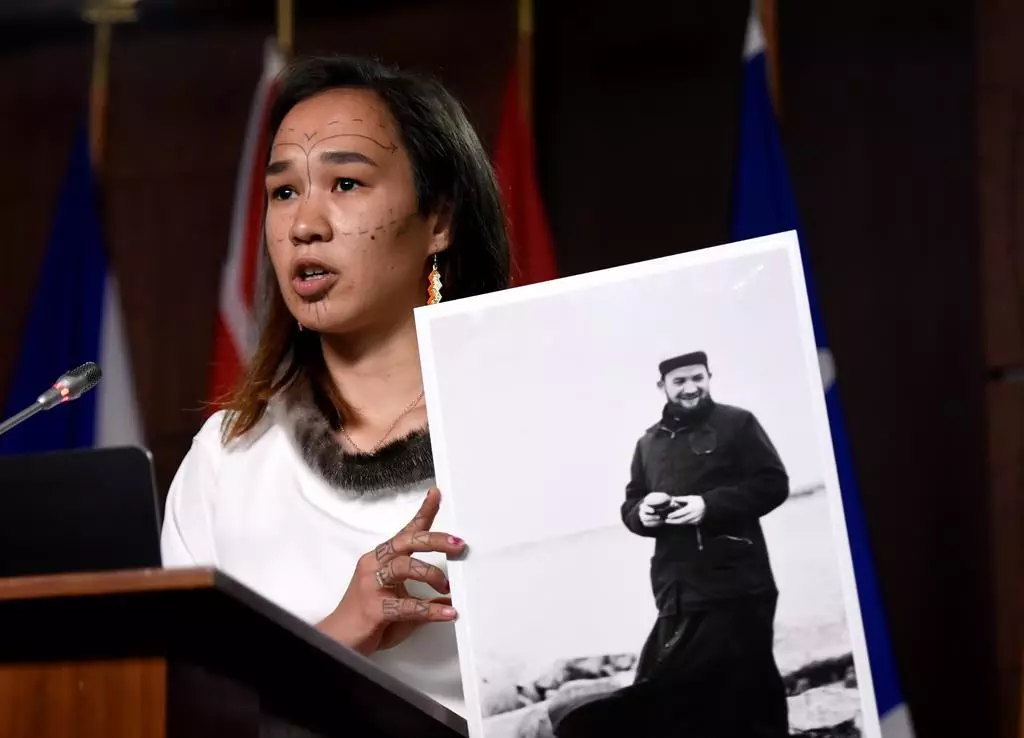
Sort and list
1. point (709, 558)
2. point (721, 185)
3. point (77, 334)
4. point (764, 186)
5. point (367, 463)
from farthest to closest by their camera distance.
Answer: point (77, 334) → point (721, 185) → point (764, 186) → point (367, 463) → point (709, 558)

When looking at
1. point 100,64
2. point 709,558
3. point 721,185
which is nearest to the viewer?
point 709,558

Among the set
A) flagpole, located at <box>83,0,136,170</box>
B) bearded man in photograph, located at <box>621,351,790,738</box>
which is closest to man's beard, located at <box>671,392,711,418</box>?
bearded man in photograph, located at <box>621,351,790,738</box>

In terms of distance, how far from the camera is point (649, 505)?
120cm

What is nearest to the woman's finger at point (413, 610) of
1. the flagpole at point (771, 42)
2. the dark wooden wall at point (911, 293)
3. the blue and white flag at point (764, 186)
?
the blue and white flag at point (764, 186)

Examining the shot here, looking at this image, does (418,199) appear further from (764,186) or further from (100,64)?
(100,64)

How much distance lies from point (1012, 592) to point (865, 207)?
0.94 metres

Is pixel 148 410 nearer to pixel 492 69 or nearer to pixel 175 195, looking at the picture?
pixel 175 195

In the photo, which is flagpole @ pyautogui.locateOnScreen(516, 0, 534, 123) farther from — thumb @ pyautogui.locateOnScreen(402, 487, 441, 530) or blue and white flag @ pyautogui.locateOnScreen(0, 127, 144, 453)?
thumb @ pyautogui.locateOnScreen(402, 487, 441, 530)

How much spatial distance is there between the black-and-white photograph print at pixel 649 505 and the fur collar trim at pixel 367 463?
0.34 metres

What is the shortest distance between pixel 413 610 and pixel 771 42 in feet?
7.06

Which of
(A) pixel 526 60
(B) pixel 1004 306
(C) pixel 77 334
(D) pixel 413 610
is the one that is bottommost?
(D) pixel 413 610

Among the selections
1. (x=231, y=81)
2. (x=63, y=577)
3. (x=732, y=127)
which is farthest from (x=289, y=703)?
(x=231, y=81)

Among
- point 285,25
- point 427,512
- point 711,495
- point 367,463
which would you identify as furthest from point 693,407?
point 285,25

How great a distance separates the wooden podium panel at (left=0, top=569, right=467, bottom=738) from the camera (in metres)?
0.92
